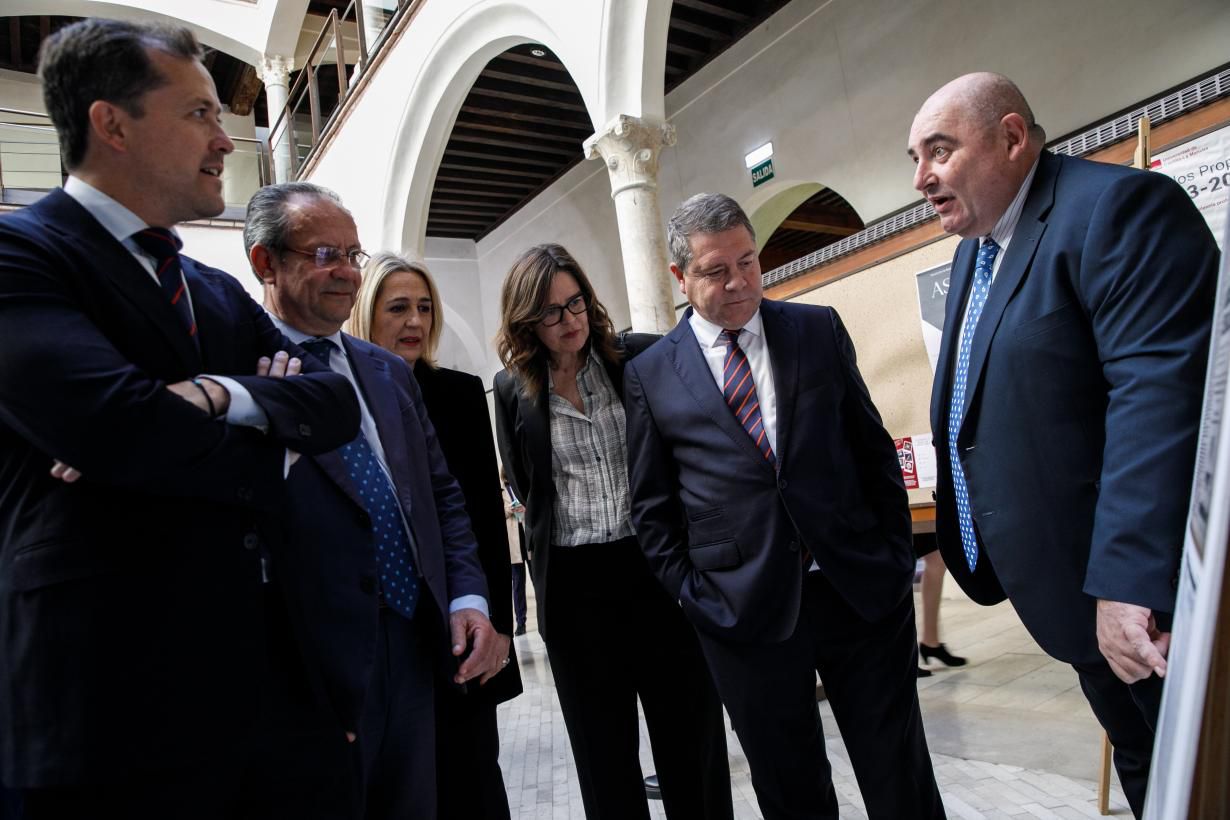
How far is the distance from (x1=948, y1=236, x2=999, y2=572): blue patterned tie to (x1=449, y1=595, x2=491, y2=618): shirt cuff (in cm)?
105

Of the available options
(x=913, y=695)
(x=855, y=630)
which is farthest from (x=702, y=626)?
(x=913, y=695)

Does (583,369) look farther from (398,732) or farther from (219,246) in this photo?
(219,246)

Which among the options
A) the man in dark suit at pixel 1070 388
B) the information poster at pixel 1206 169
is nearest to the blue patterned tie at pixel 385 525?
the man in dark suit at pixel 1070 388

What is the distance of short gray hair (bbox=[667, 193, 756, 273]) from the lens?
1.91m

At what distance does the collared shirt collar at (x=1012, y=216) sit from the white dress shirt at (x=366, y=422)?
4.35ft

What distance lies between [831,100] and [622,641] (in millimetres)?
6765

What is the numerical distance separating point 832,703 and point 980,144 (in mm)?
1226

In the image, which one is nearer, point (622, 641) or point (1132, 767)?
point (1132, 767)

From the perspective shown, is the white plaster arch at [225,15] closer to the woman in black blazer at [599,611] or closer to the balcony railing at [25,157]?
the balcony railing at [25,157]

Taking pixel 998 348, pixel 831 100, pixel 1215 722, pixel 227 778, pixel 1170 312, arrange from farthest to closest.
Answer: pixel 831 100 → pixel 998 348 → pixel 1170 312 → pixel 227 778 → pixel 1215 722

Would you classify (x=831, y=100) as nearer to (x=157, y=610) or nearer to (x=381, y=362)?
(x=381, y=362)

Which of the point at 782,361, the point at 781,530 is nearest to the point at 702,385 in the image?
the point at 782,361

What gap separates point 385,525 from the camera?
5.38 ft

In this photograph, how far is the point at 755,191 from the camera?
8.39 m
